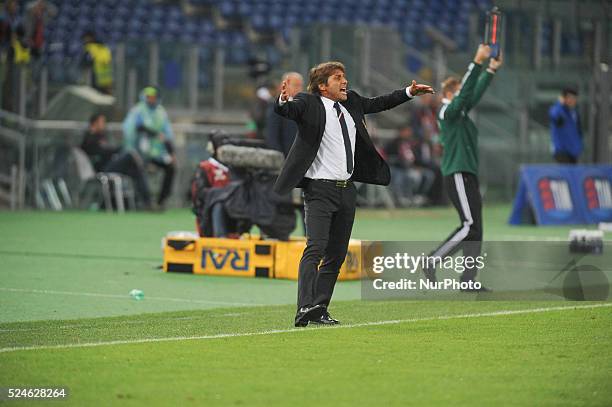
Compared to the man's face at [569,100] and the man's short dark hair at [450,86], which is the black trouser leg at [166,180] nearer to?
the man's face at [569,100]

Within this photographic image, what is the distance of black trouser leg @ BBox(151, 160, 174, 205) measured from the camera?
2583 cm

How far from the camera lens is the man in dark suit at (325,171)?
10492 mm

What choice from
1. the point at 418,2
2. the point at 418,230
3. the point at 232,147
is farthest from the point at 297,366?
the point at 418,2

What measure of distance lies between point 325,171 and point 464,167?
11.1 ft

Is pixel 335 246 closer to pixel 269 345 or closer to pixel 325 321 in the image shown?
pixel 325 321

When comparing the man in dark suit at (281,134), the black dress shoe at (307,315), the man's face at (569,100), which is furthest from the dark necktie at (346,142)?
the man's face at (569,100)

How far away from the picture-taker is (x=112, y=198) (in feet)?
84.8

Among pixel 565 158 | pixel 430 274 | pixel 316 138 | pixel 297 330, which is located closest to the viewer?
pixel 297 330

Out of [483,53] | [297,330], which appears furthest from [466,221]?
[297,330]

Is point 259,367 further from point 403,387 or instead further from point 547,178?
point 547,178

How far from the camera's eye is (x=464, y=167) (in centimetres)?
1363

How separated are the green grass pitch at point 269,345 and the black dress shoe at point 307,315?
0.53ft

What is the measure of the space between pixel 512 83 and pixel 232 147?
15.7m

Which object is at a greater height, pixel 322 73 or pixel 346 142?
pixel 322 73
